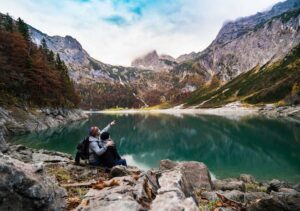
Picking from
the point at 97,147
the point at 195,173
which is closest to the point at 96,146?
the point at 97,147

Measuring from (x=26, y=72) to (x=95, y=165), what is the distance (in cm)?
7897

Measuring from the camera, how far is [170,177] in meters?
11.6

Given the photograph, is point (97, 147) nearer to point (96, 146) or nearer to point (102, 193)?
point (96, 146)

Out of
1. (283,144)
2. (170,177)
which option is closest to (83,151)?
(170,177)

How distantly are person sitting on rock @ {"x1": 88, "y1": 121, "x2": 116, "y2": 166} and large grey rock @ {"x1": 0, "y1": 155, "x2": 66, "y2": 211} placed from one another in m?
9.98

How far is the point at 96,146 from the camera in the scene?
61.4 feet

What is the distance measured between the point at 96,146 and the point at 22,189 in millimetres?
11079

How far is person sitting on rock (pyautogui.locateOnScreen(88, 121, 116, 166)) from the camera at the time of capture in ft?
60.5

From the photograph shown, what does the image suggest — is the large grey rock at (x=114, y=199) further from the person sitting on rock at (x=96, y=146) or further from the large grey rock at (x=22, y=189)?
the person sitting on rock at (x=96, y=146)

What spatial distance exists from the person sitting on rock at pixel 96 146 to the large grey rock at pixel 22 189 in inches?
393

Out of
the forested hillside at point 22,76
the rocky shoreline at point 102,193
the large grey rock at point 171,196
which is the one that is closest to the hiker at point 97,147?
the rocky shoreline at point 102,193

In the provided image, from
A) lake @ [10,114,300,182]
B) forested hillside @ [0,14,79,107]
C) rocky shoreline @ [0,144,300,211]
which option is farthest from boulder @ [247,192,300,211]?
forested hillside @ [0,14,79,107]

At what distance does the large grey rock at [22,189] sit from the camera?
7332 mm

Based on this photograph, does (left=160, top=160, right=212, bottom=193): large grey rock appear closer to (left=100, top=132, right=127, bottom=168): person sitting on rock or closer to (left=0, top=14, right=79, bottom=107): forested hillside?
(left=100, top=132, right=127, bottom=168): person sitting on rock
